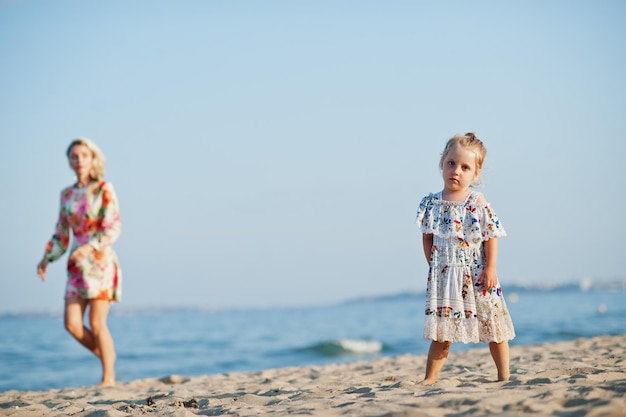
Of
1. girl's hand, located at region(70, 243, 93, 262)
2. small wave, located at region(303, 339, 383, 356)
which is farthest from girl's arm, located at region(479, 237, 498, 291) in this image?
small wave, located at region(303, 339, 383, 356)

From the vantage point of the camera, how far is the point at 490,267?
3.79 metres

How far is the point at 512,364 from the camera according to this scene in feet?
A: 18.2

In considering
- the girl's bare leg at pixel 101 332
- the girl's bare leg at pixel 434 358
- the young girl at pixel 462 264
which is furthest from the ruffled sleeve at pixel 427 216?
the girl's bare leg at pixel 101 332

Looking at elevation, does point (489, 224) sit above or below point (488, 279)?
above

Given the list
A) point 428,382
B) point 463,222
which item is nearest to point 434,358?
point 428,382

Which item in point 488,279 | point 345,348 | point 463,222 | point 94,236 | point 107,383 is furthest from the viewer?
point 345,348

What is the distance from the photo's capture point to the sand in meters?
2.82

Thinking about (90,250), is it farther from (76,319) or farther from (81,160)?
(81,160)

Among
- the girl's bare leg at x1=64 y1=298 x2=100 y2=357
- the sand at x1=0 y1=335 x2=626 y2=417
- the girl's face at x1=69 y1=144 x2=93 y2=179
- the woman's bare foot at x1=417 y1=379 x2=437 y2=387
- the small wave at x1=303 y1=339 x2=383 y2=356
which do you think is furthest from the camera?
the small wave at x1=303 y1=339 x2=383 y2=356

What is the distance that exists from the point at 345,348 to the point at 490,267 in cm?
1229

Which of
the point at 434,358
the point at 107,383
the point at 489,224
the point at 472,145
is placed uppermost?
the point at 472,145

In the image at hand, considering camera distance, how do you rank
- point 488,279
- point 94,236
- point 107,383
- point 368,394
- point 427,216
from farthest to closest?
point 94,236 < point 107,383 < point 427,216 < point 488,279 < point 368,394

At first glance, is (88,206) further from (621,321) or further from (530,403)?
(621,321)

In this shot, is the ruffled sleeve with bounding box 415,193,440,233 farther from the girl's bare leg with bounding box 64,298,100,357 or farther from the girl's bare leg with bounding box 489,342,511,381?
the girl's bare leg with bounding box 64,298,100,357
